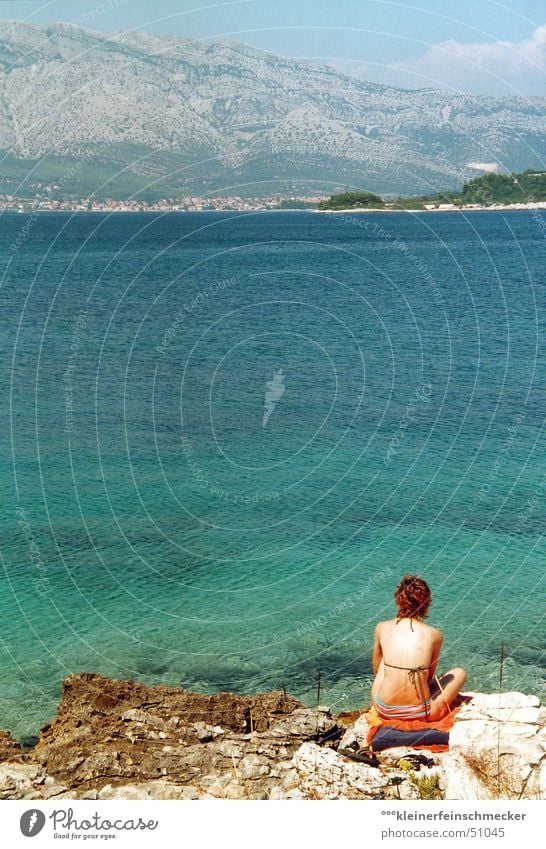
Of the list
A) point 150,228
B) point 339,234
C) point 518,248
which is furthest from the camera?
point 150,228

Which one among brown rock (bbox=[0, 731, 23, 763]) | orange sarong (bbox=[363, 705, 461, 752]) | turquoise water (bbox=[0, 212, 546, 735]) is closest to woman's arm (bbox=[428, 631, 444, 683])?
orange sarong (bbox=[363, 705, 461, 752])

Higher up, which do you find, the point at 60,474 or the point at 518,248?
the point at 518,248

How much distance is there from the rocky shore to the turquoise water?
A: 207 cm

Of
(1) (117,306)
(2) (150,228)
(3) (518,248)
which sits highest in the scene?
(2) (150,228)

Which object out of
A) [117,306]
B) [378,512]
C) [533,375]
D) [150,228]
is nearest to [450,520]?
[378,512]

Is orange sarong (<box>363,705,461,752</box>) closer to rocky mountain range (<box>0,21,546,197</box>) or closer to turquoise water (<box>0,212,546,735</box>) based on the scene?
turquoise water (<box>0,212,546,735</box>)

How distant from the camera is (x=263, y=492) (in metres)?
30.7

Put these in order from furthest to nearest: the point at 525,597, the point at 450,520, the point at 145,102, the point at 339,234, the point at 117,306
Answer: the point at 339,234, the point at 145,102, the point at 117,306, the point at 450,520, the point at 525,597

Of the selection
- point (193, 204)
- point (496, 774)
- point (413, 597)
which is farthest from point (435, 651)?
point (193, 204)

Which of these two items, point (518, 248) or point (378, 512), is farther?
point (518, 248)

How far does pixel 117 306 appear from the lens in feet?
235

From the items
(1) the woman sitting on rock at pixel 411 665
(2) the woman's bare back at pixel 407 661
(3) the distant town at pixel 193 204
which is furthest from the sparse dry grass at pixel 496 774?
(3) the distant town at pixel 193 204
